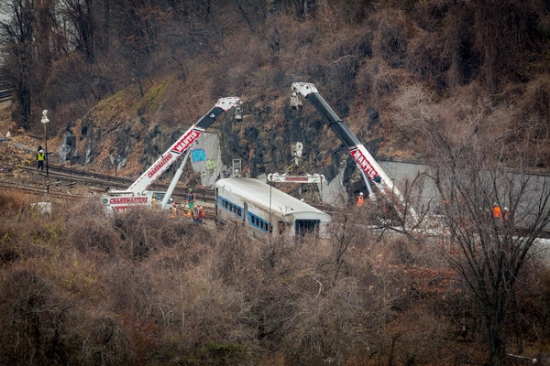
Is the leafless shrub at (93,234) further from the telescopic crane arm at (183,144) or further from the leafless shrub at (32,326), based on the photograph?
the leafless shrub at (32,326)

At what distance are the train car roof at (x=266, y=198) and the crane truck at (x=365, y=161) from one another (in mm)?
2338

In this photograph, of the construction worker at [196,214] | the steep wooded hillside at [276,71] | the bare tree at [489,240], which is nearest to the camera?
the bare tree at [489,240]

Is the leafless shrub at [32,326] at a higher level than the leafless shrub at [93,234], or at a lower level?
lower

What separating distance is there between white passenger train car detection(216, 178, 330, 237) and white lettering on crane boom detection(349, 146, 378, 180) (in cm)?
250

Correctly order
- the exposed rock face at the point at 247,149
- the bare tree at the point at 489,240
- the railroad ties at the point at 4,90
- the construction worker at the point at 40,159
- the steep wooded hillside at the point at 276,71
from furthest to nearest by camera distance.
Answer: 1. the railroad ties at the point at 4,90
2. the construction worker at the point at 40,159
3. the exposed rock face at the point at 247,149
4. the steep wooded hillside at the point at 276,71
5. the bare tree at the point at 489,240

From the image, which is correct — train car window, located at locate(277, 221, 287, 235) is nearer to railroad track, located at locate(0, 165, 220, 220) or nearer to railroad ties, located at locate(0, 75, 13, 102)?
railroad track, located at locate(0, 165, 220, 220)

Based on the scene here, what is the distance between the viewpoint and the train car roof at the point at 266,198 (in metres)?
26.0

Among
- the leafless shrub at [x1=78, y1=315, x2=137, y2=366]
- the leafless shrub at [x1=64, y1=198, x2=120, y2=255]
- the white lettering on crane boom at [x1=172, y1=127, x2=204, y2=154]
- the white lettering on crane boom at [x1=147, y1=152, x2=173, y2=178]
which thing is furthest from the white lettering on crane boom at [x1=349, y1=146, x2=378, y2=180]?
the leafless shrub at [x1=78, y1=315, x2=137, y2=366]

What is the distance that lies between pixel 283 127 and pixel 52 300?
70.0ft

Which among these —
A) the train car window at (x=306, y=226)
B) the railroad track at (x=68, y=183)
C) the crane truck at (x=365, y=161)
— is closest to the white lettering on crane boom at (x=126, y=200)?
the railroad track at (x=68, y=183)

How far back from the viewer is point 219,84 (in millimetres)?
43656

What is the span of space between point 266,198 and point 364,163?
12.7 feet

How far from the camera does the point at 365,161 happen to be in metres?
28.3

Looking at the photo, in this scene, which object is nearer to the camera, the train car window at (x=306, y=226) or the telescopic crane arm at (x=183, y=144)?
the train car window at (x=306, y=226)
